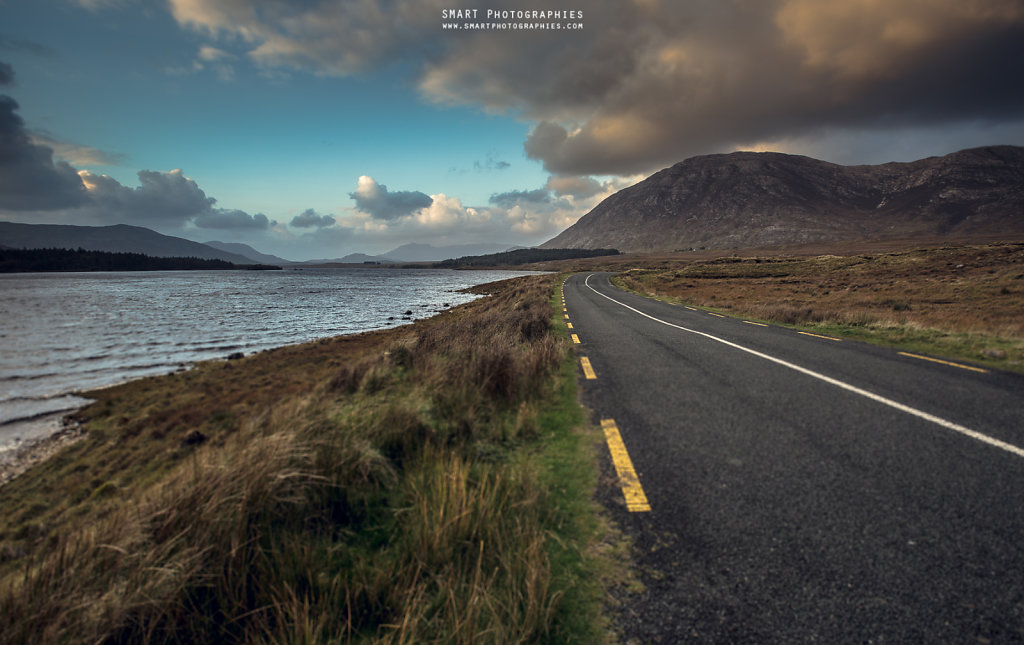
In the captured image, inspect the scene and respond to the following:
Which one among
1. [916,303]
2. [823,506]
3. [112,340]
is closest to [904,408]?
[823,506]

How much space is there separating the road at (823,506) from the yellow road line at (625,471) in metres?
0.03

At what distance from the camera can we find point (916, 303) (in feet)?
71.3

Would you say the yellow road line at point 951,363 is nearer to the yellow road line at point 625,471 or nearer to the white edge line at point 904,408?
the white edge line at point 904,408

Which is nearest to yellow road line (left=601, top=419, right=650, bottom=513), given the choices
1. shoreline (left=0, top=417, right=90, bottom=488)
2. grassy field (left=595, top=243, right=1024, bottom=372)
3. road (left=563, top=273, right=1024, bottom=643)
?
road (left=563, top=273, right=1024, bottom=643)

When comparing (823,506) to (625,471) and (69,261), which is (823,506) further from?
(69,261)

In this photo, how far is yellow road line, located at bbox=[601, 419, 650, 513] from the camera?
3.18m

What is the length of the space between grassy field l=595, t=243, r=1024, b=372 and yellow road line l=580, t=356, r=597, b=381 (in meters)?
7.61

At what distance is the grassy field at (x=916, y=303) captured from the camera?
395 inches

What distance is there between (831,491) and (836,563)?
998mm

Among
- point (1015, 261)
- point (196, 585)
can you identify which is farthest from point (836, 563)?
point (1015, 261)

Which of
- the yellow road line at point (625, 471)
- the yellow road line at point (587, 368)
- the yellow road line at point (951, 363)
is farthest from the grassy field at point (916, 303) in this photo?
the yellow road line at point (625, 471)

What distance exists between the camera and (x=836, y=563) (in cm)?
249

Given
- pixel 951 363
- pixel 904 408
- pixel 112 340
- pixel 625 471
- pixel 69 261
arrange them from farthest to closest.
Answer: pixel 69 261 → pixel 112 340 → pixel 951 363 → pixel 904 408 → pixel 625 471

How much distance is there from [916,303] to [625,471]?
91.0 ft
